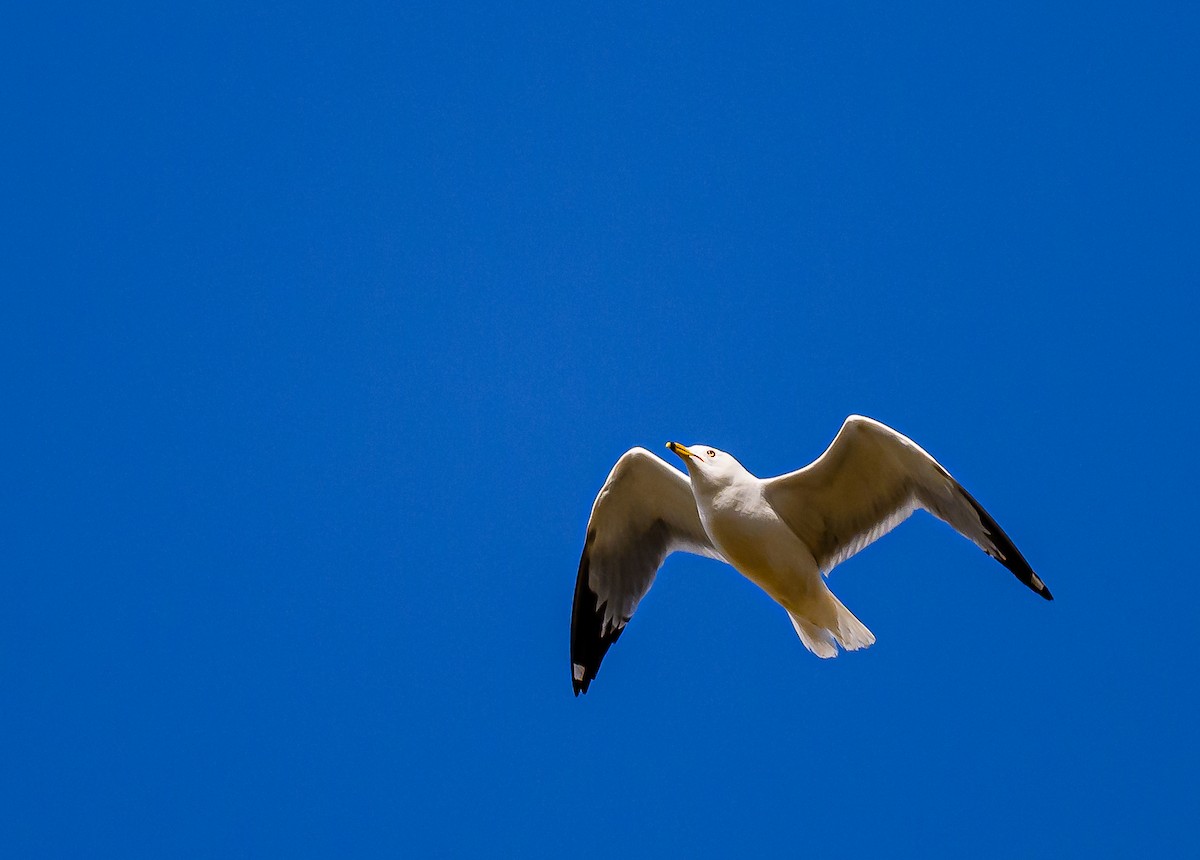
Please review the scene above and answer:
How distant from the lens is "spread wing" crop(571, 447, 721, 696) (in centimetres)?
838

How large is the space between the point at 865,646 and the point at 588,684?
6.01 ft

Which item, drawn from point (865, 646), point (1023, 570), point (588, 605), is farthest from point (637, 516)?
point (1023, 570)

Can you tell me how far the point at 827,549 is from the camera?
820cm

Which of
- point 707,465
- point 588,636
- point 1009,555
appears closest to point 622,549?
point 588,636

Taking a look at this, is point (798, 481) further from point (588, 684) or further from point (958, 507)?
point (588, 684)

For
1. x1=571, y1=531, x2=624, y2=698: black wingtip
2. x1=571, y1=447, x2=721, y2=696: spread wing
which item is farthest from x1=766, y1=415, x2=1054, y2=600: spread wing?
x1=571, y1=531, x2=624, y2=698: black wingtip

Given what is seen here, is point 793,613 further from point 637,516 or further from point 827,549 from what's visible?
point 637,516

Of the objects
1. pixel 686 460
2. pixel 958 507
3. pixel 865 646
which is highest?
pixel 686 460

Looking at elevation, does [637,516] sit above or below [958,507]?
above

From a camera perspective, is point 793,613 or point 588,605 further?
point 588,605

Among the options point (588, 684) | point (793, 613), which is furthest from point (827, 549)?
point (588, 684)

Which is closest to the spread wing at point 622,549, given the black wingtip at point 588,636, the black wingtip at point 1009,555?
the black wingtip at point 588,636

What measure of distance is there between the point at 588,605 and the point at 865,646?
178cm

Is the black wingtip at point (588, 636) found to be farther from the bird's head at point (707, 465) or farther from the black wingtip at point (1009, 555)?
the black wingtip at point (1009, 555)
